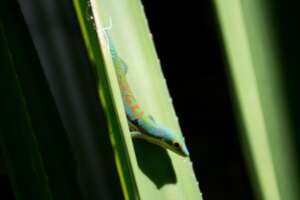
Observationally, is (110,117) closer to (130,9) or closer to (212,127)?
(130,9)

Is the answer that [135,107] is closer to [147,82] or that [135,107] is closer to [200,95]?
[147,82]

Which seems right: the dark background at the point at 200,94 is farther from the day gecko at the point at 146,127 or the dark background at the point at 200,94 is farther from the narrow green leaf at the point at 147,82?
the narrow green leaf at the point at 147,82

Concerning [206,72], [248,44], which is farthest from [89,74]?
[206,72]

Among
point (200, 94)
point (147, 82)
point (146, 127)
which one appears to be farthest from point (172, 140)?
point (200, 94)

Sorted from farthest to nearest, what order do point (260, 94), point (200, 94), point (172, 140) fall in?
point (200, 94) < point (172, 140) < point (260, 94)

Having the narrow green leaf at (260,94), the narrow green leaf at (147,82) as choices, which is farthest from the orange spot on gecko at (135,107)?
the narrow green leaf at (260,94)

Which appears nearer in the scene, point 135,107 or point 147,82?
point 147,82

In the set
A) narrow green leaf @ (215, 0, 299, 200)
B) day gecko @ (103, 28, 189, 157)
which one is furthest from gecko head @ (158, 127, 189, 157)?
narrow green leaf @ (215, 0, 299, 200)
